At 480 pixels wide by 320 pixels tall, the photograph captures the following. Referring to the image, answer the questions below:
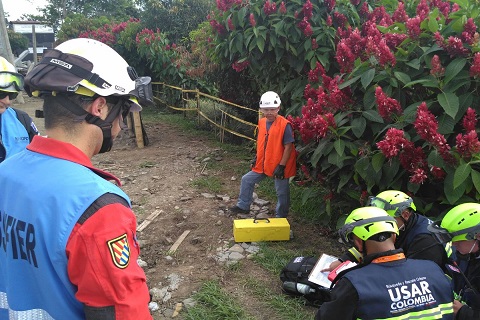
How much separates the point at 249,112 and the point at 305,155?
4199 mm

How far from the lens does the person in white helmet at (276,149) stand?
5.34 m

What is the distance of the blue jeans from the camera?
5.48 meters

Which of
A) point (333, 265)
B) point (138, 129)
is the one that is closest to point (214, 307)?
point (333, 265)

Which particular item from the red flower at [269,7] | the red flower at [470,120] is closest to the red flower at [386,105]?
the red flower at [470,120]

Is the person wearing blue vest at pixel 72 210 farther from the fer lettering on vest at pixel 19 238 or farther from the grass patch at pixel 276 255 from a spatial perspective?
the grass patch at pixel 276 255

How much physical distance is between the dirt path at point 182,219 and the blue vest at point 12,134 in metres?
1.89

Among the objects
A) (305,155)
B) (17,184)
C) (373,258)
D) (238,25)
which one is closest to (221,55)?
(238,25)

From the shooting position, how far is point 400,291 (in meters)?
2.24

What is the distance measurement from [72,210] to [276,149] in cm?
426

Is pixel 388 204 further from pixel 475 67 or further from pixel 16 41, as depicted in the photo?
pixel 16 41

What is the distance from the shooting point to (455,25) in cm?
376

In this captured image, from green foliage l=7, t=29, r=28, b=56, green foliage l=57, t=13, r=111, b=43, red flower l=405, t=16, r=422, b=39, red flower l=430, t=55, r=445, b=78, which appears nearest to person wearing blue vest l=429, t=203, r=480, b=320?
red flower l=430, t=55, r=445, b=78

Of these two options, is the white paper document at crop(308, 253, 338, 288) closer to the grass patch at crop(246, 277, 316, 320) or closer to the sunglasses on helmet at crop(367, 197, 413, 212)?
the grass patch at crop(246, 277, 316, 320)

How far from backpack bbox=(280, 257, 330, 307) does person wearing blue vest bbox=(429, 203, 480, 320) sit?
126cm
